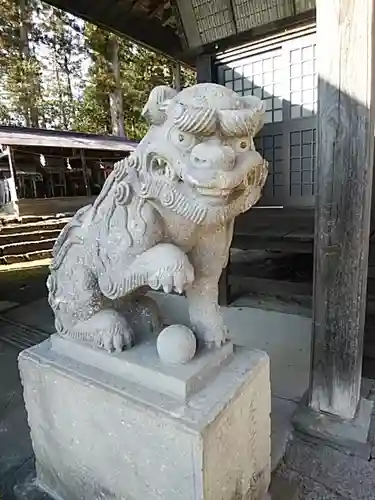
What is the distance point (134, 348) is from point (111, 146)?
8051 millimetres

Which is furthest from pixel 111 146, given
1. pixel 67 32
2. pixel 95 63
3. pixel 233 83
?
pixel 233 83

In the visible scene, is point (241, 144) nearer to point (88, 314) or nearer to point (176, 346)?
point (176, 346)

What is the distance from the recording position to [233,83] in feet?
9.66

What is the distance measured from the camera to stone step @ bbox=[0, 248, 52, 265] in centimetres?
634

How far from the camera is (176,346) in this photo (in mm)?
1142

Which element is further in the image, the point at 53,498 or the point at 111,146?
the point at 111,146

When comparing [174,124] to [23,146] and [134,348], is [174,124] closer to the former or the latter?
[134,348]

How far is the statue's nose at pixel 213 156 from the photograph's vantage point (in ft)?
2.91

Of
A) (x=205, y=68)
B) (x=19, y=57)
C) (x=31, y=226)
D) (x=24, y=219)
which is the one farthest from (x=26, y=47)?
(x=205, y=68)

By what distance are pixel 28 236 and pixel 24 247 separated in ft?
0.99

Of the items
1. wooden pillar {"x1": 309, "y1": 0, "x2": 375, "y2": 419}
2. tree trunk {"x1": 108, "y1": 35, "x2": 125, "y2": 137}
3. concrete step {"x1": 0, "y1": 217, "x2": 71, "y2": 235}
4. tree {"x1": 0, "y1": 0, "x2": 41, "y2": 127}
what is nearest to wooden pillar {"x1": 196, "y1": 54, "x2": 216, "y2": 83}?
wooden pillar {"x1": 309, "y1": 0, "x2": 375, "y2": 419}

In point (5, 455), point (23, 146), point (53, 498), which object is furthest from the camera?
point (23, 146)

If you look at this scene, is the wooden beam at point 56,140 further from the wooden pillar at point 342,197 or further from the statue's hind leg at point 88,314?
the wooden pillar at point 342,197

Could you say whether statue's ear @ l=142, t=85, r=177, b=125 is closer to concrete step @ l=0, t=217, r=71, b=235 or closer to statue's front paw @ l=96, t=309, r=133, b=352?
statue's front paw @ l=96, t=309, r=133, b=352
